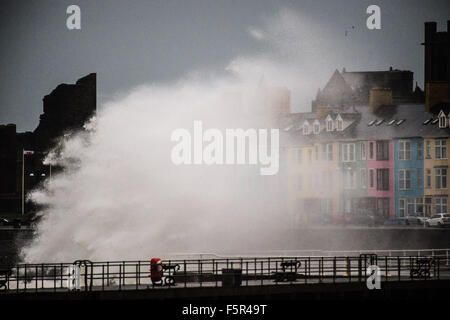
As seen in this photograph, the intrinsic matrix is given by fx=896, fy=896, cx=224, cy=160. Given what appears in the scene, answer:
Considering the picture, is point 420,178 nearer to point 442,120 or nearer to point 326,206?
point 442,120

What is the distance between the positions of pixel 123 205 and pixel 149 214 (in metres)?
4.53

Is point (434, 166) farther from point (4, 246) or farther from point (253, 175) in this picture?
point (4, 246)

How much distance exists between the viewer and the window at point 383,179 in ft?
289

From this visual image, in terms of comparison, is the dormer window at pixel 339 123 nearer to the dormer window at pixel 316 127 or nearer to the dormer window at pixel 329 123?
the dormer window at pixel 329 123

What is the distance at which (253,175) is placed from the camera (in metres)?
101

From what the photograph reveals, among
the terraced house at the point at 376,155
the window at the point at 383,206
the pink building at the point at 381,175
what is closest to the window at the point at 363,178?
the terraced house at the point at 376,155

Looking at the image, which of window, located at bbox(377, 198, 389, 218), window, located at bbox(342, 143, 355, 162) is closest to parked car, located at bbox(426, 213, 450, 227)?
window, located at bbox(377, 198, 389, 218)

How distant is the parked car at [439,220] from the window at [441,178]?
8411mm

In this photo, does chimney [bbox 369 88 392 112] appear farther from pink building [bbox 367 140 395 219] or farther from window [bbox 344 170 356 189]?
window [bbox 344 170 356 189]

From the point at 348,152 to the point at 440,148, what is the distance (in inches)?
395

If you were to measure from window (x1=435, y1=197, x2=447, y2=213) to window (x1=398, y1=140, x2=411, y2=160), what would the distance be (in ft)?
19.2

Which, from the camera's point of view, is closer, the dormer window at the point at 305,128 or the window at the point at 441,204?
the window at the point at 441,204
